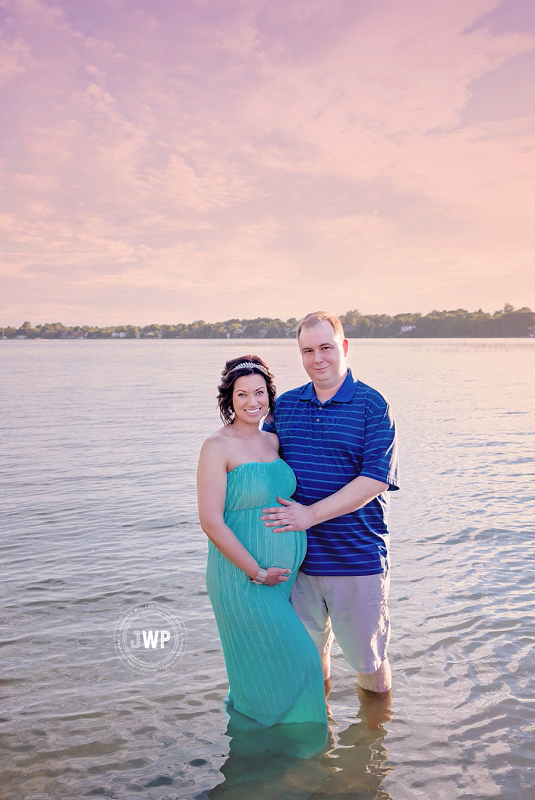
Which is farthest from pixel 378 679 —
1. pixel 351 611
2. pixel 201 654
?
pixel 201 654

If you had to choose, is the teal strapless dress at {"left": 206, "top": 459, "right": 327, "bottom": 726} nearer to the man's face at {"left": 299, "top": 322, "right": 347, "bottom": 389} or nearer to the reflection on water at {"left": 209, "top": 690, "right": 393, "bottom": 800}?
the reflection on water at {"left": 209, "top": 690, "right": 393, "bottom": 800}

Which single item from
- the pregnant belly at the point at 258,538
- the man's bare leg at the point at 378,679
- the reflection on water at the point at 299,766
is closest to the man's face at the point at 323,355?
the pregnant belly at the point at 258,538

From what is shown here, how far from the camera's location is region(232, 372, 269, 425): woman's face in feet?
13.3

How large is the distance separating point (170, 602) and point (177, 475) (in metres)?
6.13

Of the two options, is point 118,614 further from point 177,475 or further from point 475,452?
point 475,452

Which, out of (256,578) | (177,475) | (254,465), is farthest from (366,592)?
(177,475)

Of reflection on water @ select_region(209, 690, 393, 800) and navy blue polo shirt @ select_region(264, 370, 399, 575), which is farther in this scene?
navy blue polo shirt @ select_region(264, 370, 399, 575)

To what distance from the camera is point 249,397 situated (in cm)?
404

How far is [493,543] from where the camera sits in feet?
27.7

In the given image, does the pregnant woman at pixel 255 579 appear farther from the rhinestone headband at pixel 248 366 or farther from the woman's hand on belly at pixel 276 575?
the rhinestone headband at pixel 248 366

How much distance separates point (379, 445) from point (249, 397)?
0.86 m

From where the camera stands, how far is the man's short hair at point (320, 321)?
4098mm

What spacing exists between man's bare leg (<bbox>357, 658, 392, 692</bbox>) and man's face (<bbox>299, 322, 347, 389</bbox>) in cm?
197

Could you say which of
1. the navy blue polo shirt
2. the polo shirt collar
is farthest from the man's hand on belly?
the polo shirt collar
